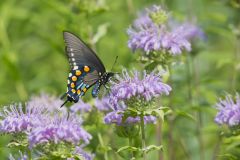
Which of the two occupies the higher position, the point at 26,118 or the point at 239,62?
the point at 239,62

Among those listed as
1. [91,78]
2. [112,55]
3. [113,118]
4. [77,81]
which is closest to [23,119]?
[113,118]

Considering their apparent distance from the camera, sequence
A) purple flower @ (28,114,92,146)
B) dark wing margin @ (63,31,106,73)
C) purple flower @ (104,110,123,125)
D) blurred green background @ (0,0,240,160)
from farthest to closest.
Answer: blurred green background @ (0,0,240,160) < dark wing margin @ (63,31,106,73) < purple flower @ (104,110,123,125) < purple flower @ (28,114,92,146)

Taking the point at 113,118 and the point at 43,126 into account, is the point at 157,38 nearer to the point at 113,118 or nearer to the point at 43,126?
the point at 113,118

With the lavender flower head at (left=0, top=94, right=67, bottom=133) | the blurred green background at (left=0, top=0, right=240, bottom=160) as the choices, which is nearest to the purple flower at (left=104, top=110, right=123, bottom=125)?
the lavender flower head at (left=0, top=94, right=67, bottom=133)

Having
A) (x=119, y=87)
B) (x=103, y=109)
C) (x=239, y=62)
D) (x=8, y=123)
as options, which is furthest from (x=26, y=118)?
(x=239, y=62)

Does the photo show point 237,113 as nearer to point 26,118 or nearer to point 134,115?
point 134,115

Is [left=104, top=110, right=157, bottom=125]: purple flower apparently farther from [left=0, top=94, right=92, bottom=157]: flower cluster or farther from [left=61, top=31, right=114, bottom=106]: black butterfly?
[left=61, top=31, right=114, bottom=106]: black butterfly

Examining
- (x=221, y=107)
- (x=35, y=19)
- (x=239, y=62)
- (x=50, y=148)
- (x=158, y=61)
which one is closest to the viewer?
(x=50, y=148)
